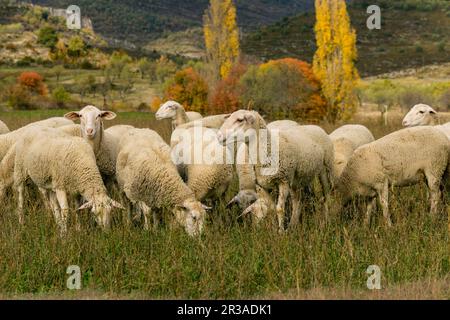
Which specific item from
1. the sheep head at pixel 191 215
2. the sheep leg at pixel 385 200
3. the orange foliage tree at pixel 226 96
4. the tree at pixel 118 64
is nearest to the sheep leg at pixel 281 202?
the sheep head at pixel 191 215

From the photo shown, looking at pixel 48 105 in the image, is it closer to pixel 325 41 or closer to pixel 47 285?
pixel 325 41

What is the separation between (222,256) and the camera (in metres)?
7.81

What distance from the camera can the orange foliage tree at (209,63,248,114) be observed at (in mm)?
36938

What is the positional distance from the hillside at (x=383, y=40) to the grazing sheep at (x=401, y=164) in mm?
66963

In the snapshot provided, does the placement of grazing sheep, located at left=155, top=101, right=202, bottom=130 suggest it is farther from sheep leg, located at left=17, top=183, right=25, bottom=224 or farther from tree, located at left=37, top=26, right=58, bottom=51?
tree, located at left=37, top=26, right=58, bottom=51

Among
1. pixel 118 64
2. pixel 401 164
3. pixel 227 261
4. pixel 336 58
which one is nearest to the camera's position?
pixel 227 261

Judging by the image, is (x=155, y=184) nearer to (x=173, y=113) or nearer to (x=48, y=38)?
(x=173, y=113)

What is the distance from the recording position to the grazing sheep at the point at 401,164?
10.2 metres

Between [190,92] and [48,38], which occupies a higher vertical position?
[48,38]

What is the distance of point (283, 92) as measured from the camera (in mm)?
36500

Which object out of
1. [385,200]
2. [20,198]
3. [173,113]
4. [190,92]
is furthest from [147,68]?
[385,200]

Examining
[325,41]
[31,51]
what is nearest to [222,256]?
[325,41]

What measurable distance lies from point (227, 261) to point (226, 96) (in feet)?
98.0

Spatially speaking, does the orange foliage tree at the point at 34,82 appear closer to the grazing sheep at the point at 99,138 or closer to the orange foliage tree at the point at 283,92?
the orange foliage tree at the point at 283,92
